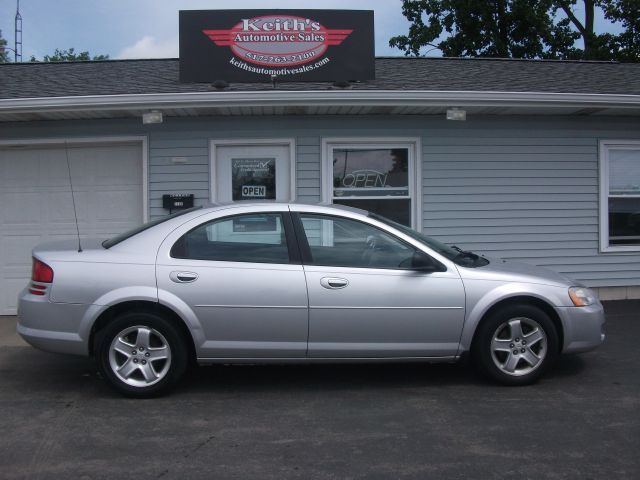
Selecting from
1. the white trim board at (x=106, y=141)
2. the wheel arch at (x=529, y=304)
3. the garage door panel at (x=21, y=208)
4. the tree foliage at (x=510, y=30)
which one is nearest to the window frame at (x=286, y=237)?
the wheel arch at (x=529, y=304)

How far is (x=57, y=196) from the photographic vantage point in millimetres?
8828

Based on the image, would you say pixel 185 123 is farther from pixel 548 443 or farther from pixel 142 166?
pixel 548 443

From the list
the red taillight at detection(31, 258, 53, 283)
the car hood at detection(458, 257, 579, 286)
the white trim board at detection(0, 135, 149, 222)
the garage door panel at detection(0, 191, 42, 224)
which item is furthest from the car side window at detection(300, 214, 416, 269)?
the garage door panel at detection(0, 191, 42, 224)

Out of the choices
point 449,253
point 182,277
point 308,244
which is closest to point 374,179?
point 449,253

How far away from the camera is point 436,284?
5.39 meters

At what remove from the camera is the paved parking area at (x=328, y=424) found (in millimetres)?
4031

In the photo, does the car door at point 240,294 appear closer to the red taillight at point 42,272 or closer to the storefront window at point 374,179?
the red taillight at point 42,272

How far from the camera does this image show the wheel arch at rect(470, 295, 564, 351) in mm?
5461

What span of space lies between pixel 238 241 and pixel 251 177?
3473 millimetres

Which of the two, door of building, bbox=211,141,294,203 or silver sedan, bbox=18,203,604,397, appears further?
door of building, bbox=211,141,294,203

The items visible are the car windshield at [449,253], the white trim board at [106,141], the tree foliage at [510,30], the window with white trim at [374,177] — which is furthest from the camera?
the tree foliage at [510,30]

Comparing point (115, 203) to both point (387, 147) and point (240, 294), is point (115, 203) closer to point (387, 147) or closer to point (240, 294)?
point (387, 147)

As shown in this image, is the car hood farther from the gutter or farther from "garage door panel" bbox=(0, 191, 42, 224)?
"garage door panel" bbox=(0, 191, 42, 224)

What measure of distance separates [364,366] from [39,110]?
490cm
